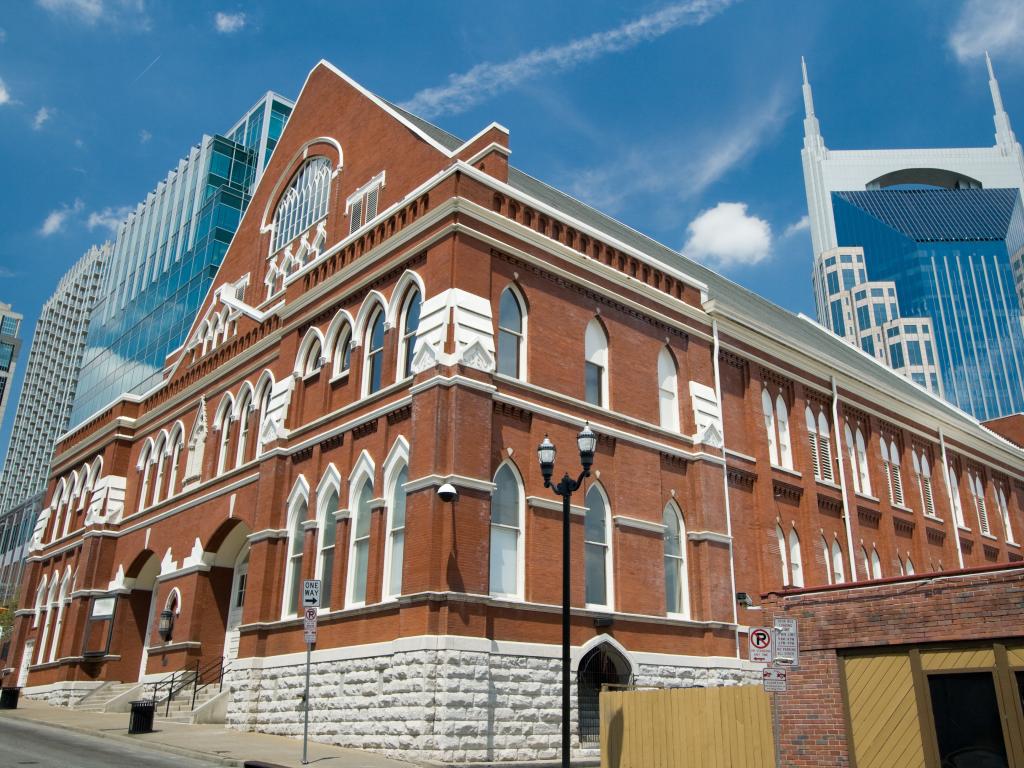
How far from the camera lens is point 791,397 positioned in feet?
96.7

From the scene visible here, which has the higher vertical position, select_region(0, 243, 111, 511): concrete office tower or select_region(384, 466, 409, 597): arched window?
select_region(0, 243, 111, 511): concrete office tower

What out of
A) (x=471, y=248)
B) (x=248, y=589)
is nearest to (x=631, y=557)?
(x=471, y=248)

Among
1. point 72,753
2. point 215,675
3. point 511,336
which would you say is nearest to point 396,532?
point 511,336

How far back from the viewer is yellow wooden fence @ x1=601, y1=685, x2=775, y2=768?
14.2 m

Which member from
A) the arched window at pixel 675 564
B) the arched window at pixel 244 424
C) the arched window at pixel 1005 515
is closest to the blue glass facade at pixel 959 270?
the arched window at pixel 1005 515

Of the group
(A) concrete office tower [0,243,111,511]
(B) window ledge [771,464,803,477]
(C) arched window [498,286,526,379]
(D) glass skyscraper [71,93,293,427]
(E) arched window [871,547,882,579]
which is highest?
(A) concrete office tower [0,243,111,511]

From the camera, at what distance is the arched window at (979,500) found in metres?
38.5

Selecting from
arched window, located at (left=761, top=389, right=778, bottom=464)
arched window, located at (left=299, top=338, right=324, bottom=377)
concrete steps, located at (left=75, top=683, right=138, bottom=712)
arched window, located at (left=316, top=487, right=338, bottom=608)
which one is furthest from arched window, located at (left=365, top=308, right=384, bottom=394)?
concrete steps, located at (left=75, top=683, right=138, bottom=712)

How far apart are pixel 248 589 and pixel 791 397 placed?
17.3m

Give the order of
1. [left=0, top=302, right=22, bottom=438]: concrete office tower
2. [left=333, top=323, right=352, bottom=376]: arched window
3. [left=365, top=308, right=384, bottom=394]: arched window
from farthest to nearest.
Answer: [left=0, top=302, right=22, bottom=438]: concrete office tower → [left=333, top=323, right=352, bottom=376]: arched window → [left=365, top=308, right=384, bottom=394]: arched window

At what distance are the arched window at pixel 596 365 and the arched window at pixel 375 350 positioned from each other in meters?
5.00

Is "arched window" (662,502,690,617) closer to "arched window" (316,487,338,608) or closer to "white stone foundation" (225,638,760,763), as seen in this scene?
"white stone foundation" (225,638,760,763)

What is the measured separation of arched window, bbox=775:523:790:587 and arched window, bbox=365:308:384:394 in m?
12.1

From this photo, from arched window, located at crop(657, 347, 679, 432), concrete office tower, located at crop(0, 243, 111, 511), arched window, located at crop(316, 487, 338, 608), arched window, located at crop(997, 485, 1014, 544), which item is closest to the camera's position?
arched window, located at crop(316, 487, 338, 608)
